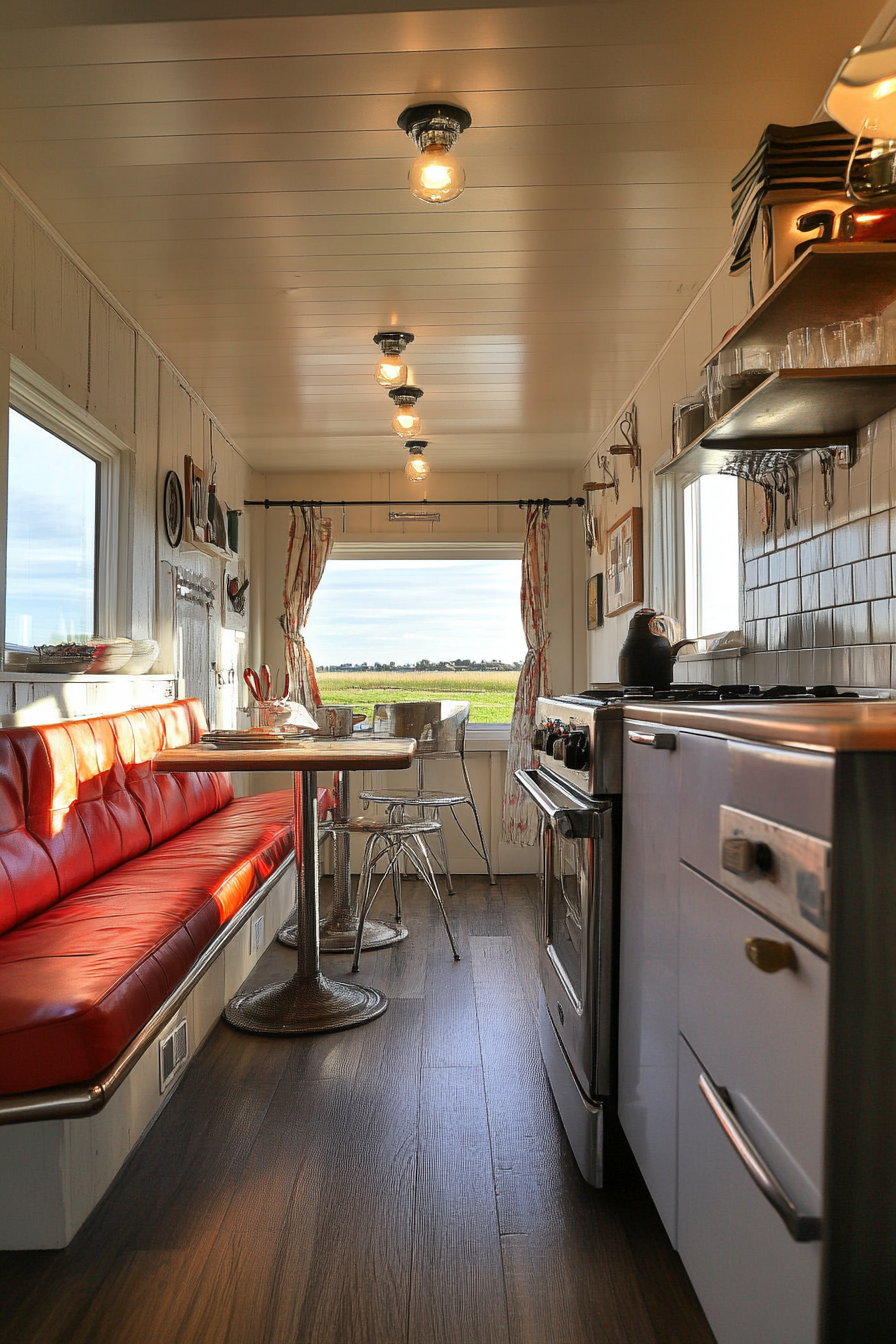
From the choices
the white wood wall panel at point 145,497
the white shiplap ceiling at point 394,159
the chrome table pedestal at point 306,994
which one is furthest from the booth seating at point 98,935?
the white shiplap ceiling at point 394,159

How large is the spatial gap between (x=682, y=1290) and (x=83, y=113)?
271 cm

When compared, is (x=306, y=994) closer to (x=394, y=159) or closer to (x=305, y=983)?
(x=305, y=983)

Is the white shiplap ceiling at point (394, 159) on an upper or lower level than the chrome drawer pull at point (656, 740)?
upper

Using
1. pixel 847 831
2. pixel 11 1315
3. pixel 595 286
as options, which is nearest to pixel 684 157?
pixel 595 286

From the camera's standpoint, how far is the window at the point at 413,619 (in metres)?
5.89

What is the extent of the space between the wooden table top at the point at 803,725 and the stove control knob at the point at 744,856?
118 mm

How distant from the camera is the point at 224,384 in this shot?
166 inches

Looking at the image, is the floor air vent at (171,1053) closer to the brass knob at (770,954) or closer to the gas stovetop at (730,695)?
the gas stovetop at (730,695)

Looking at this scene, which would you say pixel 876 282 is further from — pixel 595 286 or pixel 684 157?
pixel 595 286

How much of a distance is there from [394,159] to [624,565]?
229 cm

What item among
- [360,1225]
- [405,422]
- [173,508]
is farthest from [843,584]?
[173,508]

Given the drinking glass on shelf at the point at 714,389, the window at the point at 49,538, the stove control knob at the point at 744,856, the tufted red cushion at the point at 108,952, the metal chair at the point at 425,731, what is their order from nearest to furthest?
1. the stove control knob at the point at 744,856
2. the tufted red cushion at the point at 108,952
3. the drinking glass on shelf at the point at 714,389
4. the window at the point at 49,538
5. the metal chair at the point at 425,731

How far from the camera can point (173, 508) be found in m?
3.93

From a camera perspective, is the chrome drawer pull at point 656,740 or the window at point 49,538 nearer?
the chrome drawer pull at point 656,740
